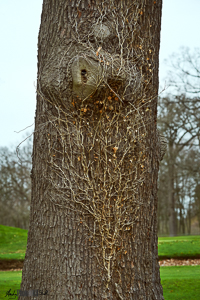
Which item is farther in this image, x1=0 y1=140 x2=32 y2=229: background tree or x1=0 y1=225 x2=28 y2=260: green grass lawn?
x1=0 y1=140 x2=32 y2=229: background tree

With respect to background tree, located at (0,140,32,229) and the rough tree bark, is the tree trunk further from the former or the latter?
the rough tree bark

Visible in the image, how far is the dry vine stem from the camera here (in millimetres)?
3002

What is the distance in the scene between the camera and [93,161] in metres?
3.08

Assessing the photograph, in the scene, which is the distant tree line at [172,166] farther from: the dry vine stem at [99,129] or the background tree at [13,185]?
the dry vine stem at [99,129]

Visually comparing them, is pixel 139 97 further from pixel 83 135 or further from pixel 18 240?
pixel 18 240

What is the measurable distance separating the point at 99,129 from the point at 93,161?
1.09 ft

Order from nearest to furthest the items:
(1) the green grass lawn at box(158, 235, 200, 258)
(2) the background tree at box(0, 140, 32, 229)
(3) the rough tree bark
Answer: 1. (3) the rough tree bark
2. (1) the green grass lawn at box(158, 235, 200, 258)
3. (2) the background tree at box(0, 140, 32, 229)

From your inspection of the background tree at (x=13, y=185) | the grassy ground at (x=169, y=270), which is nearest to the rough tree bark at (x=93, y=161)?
the grassy ground at (x=169, y=270)

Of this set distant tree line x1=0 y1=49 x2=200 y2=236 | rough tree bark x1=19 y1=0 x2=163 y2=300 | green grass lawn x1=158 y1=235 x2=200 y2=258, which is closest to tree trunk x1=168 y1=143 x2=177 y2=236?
distant tree line x1=0 y1=49 x2=200 y2=236

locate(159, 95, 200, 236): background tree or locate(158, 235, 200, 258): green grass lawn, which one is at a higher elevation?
locate(159, 95, 200, 236): background tree

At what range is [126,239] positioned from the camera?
304 cm

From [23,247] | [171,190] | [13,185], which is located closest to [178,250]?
[23,247]

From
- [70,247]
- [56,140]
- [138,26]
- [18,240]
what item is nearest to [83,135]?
[56,140]

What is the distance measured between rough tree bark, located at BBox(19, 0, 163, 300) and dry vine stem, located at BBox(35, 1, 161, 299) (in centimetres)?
1
